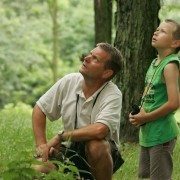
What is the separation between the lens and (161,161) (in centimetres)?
461

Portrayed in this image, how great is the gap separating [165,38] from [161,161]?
102 cm

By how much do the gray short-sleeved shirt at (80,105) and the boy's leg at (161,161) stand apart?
360mm

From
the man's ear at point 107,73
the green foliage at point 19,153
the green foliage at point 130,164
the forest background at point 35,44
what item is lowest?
the forest background at point 35,44

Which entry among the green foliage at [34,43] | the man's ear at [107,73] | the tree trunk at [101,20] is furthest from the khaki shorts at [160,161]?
the green foliage at [34,43]

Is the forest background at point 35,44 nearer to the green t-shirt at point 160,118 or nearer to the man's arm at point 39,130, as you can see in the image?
the man's arm at point 39,130

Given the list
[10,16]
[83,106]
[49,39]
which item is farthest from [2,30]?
[83,106]

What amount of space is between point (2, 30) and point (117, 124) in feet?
76.1

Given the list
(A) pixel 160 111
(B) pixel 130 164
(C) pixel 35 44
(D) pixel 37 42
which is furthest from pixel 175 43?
(D) pixel 37 42

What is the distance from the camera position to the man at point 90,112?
14.5 feet

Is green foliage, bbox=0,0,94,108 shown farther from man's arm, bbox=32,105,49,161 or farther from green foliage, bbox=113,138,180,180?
man's arm, bbox=32,105,49,161

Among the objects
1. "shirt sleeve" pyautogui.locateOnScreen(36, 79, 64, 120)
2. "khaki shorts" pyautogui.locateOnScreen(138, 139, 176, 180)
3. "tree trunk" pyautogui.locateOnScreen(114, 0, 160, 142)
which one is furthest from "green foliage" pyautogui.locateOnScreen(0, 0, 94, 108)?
"khaki shorts" pyautogui.locateOnScreen(138, 139, 176, 180)

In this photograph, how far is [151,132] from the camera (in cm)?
464

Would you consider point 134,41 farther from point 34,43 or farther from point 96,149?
point 34,43

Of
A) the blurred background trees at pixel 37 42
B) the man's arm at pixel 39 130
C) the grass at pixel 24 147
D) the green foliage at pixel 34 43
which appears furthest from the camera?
the green foliage at pixel 34 43
